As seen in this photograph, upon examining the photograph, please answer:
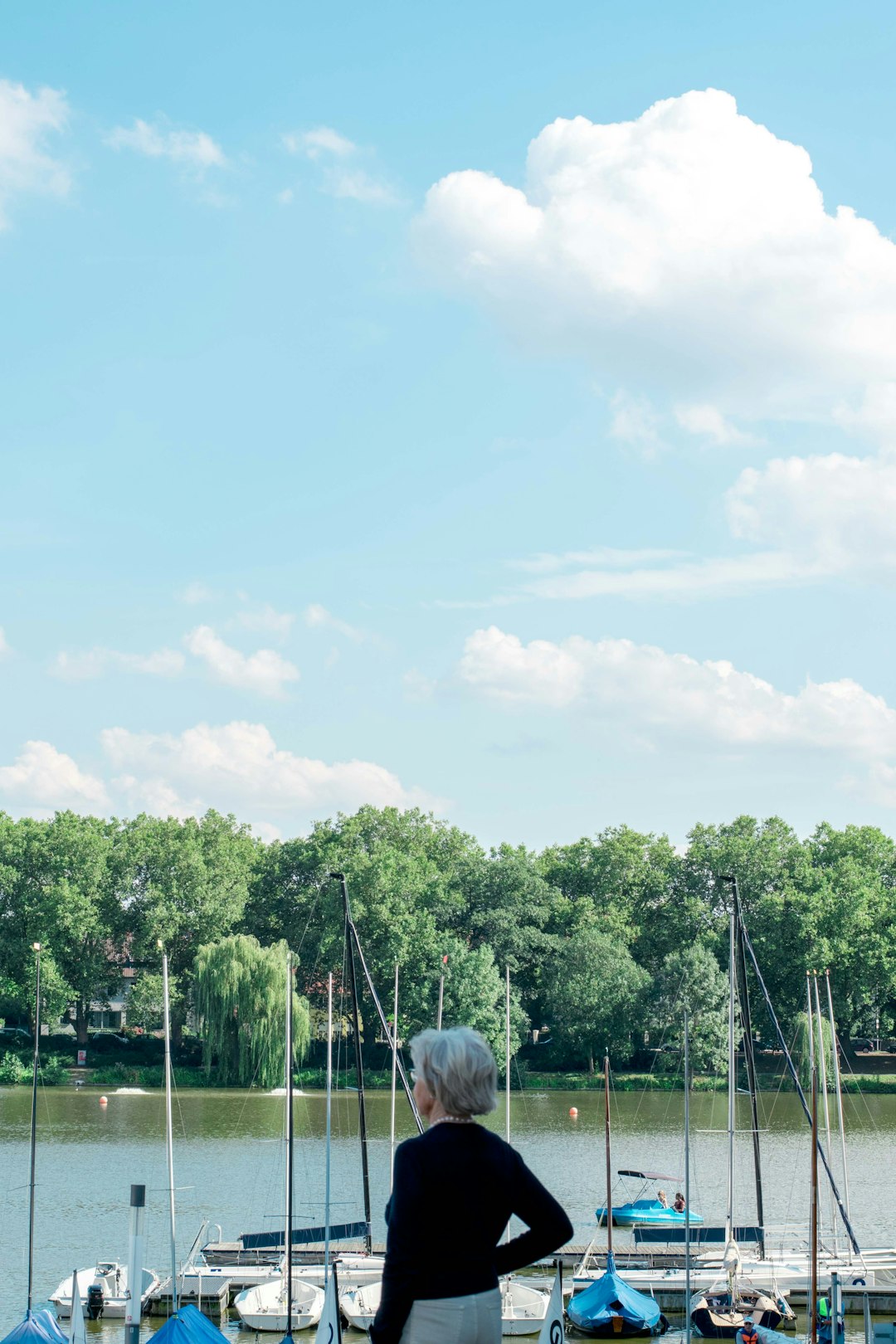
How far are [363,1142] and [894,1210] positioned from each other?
15.7 metres

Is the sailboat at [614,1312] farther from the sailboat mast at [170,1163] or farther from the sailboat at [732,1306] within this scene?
the sailboat mast at [170,1163]

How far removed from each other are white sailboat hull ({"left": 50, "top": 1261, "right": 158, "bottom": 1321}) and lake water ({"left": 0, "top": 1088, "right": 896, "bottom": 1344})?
39 cm

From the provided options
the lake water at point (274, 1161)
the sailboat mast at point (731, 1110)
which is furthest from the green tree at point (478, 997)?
the sailboat mast at point (731, 1110)

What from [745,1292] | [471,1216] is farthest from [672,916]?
[471,1216]

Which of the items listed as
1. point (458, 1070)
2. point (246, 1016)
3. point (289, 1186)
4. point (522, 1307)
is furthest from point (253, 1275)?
point (246, 1016)

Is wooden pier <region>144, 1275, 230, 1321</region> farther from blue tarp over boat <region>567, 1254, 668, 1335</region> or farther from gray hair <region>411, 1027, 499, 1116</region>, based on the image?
gray hair <region>411, 1027, 499, 1116</region>

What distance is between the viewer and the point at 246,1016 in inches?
2621

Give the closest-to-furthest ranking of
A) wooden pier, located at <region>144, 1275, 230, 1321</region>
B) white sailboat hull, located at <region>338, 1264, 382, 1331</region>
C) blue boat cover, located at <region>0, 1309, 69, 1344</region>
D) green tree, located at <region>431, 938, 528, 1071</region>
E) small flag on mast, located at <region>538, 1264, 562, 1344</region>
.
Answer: small flag on mast, located at <region>538, 1264, 562, 1344</region> < blue boat cover, located at <region>0, 1309, 69, 1344</region> < white sailboat hull, located at <region>338, 1264, 382, 1331</region> < wooden pier, located at <region>144, 1275, 230, 1321</region> < green tree, located at <region>431, 938, 528, 1071</region>

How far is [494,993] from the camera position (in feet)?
238

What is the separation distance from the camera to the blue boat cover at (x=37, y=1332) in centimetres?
2061

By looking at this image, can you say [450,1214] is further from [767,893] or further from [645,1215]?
[767,893]

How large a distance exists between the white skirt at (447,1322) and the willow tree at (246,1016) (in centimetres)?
6258

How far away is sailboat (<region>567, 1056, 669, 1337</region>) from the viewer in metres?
24.7

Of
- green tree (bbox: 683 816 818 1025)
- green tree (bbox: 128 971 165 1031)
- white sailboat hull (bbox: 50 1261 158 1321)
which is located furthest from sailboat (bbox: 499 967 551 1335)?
green tree (bbox: 128 971 165 1031)
